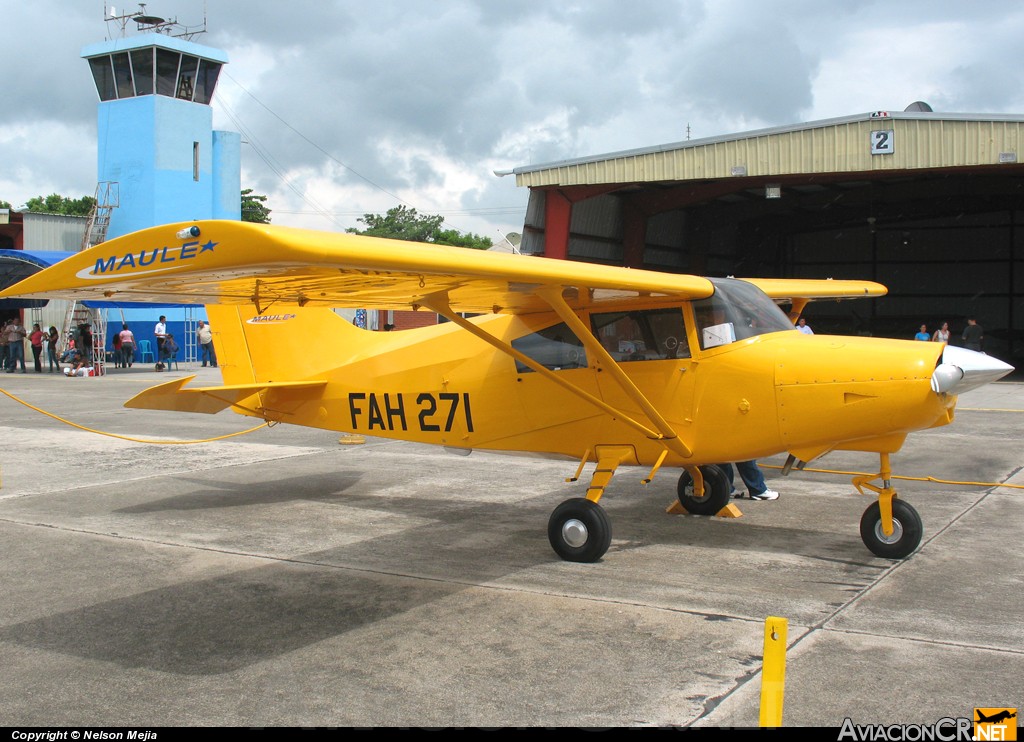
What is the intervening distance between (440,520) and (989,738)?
206 inches

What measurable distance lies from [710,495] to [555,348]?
2.13 metres

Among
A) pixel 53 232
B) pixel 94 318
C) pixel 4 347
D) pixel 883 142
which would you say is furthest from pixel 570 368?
pixel 53 232

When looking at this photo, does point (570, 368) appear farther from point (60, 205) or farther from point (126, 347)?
point (60, 205)

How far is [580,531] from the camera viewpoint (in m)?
6.75

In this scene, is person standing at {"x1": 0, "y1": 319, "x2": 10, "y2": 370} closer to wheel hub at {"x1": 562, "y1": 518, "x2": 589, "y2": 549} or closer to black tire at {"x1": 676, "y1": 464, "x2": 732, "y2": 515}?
black tire at {"x1": 676, "y1": 464, "x2": 732, "y2": 515}

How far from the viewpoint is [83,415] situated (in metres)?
17.0

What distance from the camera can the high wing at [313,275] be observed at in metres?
4.30

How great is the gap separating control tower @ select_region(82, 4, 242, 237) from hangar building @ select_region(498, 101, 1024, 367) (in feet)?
55.2

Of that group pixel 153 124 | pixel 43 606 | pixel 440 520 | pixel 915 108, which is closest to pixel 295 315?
pixel 440 520

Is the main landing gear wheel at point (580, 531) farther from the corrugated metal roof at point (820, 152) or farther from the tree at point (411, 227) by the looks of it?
the tree at point (411, 227)

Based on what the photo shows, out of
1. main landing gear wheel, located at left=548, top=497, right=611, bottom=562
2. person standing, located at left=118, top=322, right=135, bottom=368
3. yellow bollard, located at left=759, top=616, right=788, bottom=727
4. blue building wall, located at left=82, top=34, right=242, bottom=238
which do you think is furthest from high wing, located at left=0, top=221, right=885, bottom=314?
blue building wall, located at left=82, top=34, right=242, bottom=238

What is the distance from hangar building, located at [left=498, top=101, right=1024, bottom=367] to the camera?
22.4 meters

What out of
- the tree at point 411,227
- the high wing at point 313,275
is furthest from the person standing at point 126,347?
the tree at point 411,227

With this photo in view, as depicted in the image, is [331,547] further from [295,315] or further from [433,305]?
[295,315]
